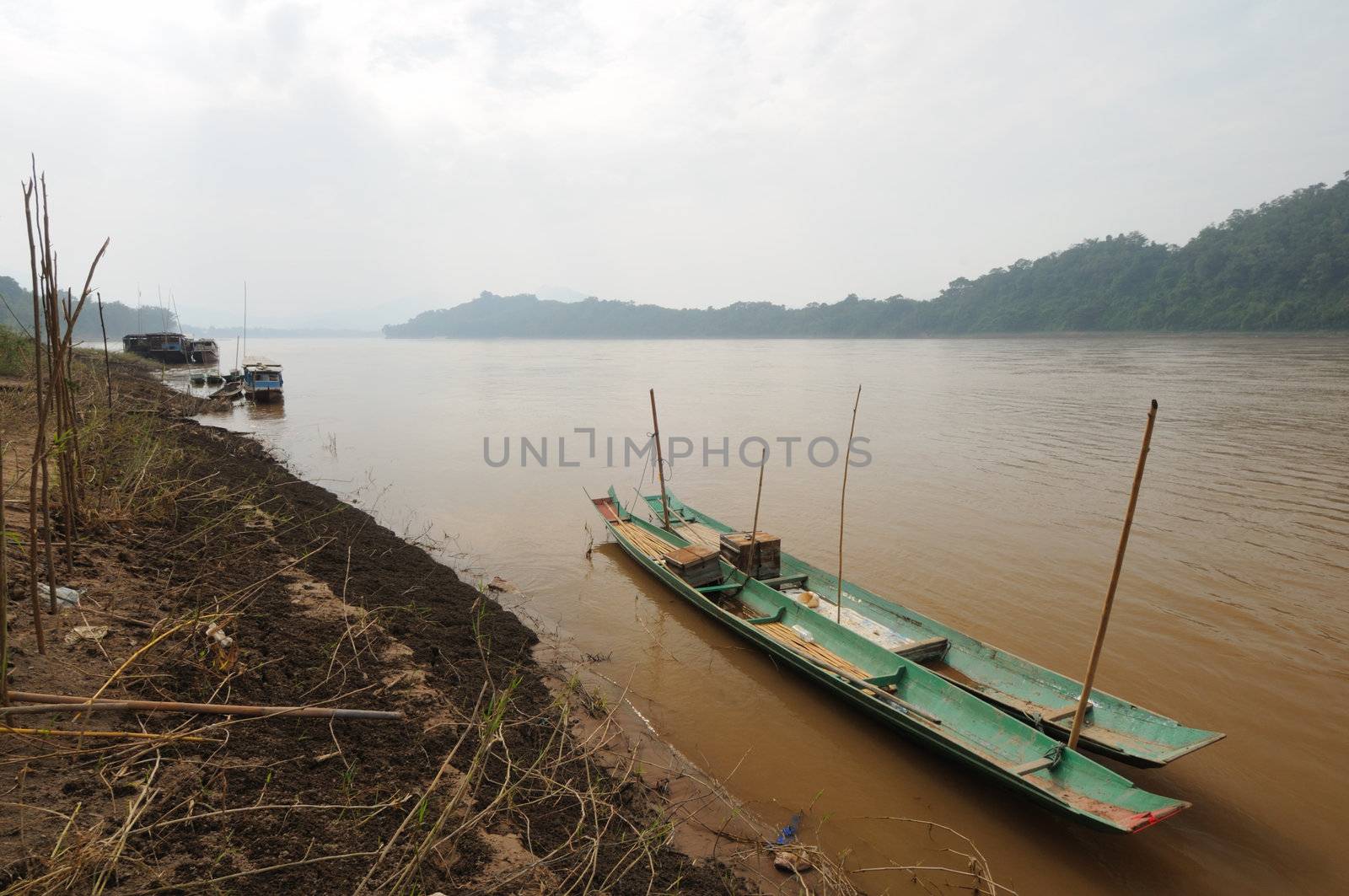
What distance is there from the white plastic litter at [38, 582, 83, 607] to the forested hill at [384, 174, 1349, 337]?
218 feet

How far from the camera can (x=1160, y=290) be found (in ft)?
206

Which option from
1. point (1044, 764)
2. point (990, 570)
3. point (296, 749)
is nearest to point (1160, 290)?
point (990, 570)

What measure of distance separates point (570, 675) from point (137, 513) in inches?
170

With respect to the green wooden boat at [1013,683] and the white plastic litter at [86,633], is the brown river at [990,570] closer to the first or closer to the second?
the green wooden boat at [1013,683]

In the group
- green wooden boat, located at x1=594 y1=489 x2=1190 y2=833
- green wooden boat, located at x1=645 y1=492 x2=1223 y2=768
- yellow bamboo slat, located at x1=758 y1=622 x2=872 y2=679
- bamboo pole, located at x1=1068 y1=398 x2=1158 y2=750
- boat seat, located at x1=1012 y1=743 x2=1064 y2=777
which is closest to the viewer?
bamboo pole, located at x1=1068 y1=398 x2=1158 y2=750

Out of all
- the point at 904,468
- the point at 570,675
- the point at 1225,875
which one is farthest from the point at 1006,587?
the point at 904,468

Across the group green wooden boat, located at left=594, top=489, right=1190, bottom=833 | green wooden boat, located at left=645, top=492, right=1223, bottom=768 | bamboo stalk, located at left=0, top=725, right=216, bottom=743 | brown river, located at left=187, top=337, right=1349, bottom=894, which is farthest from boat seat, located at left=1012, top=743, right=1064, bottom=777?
bamboo stalk, located at left=0, top=725, right=216, bottom=743

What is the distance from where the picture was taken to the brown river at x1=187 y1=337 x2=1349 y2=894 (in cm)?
499

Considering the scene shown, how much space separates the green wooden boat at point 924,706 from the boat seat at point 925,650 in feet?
0.56

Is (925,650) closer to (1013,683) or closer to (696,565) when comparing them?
(1013,683)

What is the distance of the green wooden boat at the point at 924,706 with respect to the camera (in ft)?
14.5

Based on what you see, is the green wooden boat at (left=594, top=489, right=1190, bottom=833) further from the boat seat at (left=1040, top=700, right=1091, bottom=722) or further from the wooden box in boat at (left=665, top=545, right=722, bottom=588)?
the boat seat at (left=1040, top=700, right=1091, bottom=722)

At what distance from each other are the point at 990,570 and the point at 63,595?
10323 millimetres

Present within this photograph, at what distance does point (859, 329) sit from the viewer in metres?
102
